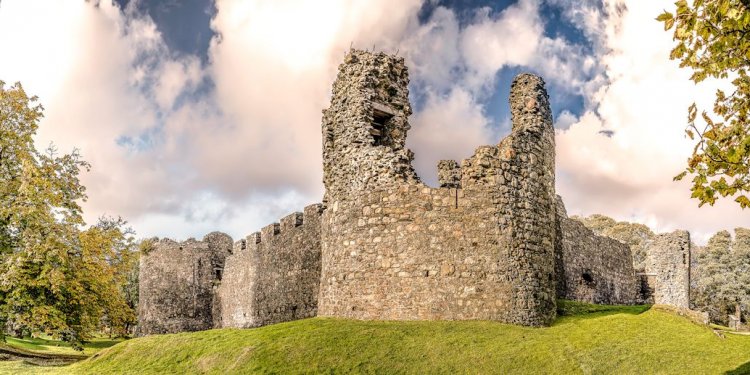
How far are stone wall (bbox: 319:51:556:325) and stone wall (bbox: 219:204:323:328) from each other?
18.1ft

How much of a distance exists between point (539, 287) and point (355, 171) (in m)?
4.96

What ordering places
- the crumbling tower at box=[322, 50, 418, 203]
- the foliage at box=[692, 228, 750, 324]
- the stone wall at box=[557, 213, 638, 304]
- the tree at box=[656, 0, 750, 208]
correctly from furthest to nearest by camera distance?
the foliage at box=[692, 228, 750, 324] → the stone wall at box=[557, 213, 638, 304] → the crumbling tower at box=[322, 50, 418, 203] → the tree at box=[656, 0, 750, 208]

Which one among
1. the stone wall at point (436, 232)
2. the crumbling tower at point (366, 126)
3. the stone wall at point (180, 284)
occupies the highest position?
the crumbling tower at point (366, 126)

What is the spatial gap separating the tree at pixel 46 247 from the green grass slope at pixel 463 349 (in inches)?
113

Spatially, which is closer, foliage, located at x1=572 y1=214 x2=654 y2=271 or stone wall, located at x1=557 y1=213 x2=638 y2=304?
stone wall, located at x1=557 y1=213 x2=638 y2=304

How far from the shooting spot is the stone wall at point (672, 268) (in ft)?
98.0

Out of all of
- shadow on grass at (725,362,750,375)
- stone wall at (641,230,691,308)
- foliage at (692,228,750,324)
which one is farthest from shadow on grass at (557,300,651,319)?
foliage at (692,228,750,324)

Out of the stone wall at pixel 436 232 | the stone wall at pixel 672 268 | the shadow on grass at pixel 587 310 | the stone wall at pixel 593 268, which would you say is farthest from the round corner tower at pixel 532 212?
the stone wall at pixel 672 268

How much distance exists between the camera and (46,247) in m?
15.0

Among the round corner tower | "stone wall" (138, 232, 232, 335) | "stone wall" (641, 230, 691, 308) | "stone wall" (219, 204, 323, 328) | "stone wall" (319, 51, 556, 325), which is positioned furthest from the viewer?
"stone wall" (138, 232, 232, 335)

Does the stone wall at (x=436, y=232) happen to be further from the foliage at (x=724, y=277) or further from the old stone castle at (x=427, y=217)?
the foliage at (x=724, y=277)

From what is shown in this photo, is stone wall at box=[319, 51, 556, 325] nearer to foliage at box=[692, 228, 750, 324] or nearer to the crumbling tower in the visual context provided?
the crumbling tower

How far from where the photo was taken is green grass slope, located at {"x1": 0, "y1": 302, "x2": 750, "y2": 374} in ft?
34.6

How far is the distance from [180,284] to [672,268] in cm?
2434
